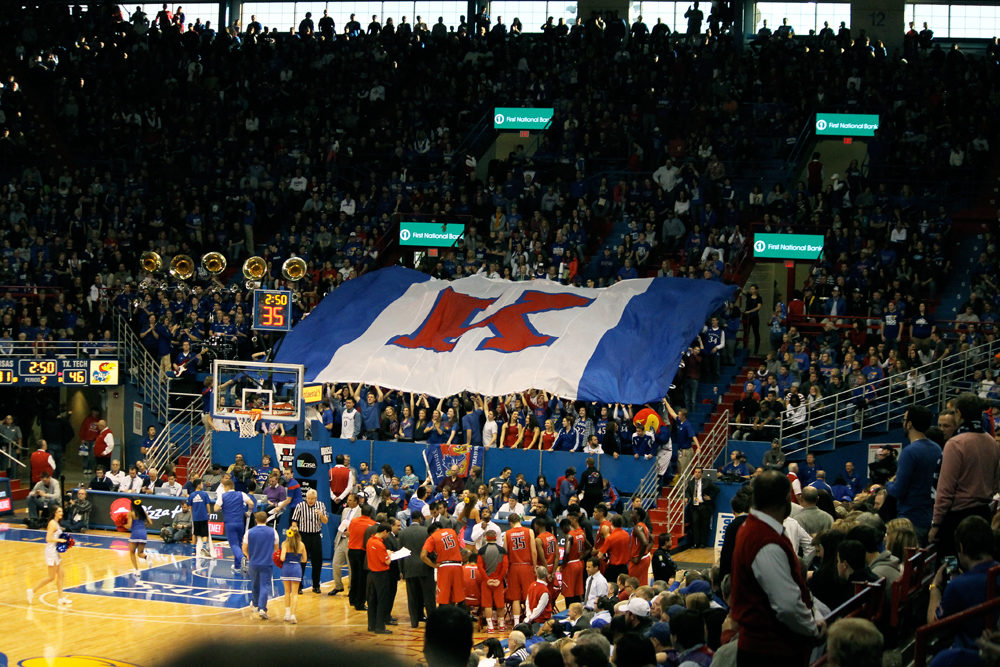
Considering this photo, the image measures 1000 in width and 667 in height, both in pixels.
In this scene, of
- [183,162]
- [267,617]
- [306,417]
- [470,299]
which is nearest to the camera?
[267,617]

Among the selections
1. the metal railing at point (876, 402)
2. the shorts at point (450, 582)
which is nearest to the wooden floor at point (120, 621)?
the shorts at point (450, 582)

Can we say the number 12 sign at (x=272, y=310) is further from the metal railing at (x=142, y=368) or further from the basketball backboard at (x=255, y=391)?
the metal railing at (x=142, y=368)

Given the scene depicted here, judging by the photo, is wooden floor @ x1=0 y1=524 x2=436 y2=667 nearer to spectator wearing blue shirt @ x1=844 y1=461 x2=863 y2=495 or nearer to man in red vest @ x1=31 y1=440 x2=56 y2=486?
man in red vest @ x1=31 y1=440 x2=56 y2=486

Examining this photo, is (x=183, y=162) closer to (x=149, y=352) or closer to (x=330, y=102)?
(x=330, y=102)

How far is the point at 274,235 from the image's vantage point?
34.1 meters

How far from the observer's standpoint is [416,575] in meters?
18.2

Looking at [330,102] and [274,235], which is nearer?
[274,235]

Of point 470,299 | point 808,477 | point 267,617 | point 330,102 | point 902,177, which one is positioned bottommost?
point 267,617

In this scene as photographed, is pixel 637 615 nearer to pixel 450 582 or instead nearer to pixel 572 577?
pixel 572 577

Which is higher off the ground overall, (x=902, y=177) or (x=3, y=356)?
(x=902, y=177)

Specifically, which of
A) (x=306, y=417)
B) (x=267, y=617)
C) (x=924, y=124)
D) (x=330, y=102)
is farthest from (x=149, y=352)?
(x=924, y=124)

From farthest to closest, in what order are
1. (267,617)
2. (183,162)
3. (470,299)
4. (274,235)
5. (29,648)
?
(183,162) < (274,235) < (470,299) < (267,617) < (29,648)

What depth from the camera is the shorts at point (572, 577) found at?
58.6ft

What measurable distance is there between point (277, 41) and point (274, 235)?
1082 cm
